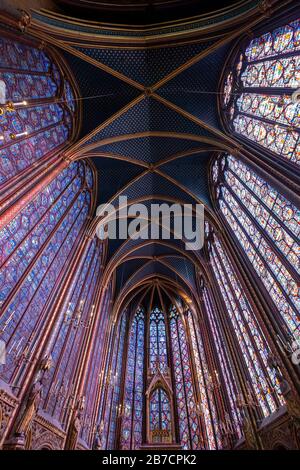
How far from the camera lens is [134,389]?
723 inches

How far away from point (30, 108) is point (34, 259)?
6128 mm

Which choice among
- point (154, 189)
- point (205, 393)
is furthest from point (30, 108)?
point (205, 393)

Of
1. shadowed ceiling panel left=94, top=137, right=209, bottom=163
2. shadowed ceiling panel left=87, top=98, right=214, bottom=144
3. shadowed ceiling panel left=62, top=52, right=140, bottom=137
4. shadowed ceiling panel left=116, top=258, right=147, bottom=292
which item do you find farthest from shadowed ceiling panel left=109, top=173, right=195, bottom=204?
shadowed ceiling panel left=116, top=258, right=147, bottom=292

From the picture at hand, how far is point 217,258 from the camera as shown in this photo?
15531 millimetres

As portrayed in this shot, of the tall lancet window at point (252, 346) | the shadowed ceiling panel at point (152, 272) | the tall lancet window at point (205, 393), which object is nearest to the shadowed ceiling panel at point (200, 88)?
the tall lancet window at point (252, 346)

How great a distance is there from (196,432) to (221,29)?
21075 mm

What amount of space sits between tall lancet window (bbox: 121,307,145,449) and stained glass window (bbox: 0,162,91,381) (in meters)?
11.3

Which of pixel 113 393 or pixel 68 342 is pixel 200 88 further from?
pixel 113 393

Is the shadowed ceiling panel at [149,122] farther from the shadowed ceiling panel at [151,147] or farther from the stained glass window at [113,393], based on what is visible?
the stained glass window at [113,393]

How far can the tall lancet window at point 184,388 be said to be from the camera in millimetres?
A: 15622

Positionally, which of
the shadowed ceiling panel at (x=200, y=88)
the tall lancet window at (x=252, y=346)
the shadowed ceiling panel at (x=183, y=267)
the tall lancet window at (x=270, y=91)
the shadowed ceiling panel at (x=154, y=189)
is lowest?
the tall lancet window at (x=252, y=346)

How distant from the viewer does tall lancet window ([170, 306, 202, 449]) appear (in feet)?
51.3

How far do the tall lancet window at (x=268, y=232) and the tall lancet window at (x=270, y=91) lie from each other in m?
1.62

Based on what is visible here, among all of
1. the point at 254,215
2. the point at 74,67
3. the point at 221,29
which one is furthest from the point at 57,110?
the point at 254,215
